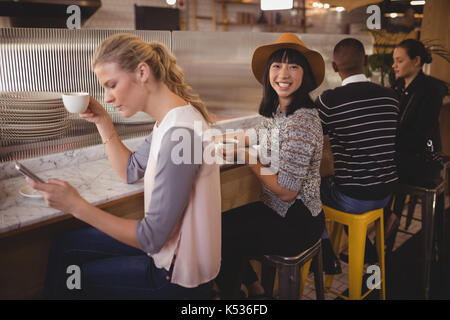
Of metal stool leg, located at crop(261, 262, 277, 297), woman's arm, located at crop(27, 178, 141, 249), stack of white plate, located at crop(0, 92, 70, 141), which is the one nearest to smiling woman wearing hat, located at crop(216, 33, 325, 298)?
metal stool leg, located at crop(261, 262, 277, 297)

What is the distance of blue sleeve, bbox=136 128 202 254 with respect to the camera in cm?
115

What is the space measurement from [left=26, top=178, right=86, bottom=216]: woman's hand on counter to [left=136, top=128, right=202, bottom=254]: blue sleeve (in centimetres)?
20

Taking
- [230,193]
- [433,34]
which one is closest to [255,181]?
[230,193]

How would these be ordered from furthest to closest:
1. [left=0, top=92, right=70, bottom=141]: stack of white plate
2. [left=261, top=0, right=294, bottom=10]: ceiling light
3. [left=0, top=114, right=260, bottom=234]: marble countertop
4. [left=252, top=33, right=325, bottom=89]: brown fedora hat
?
[left=261, top=0, right=294, bottom=10]: ceiling light < [left=252, top=33, right=325, bottom=89]: brown fedora hat < [left=0, top=92, right=70, bottom=141]: stack of white plate < [left=0, top=114, right=260, bottom=234]: marble countertop

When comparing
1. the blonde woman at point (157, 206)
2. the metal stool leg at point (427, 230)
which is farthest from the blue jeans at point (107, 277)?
the metal stool leg at point (427, 230)

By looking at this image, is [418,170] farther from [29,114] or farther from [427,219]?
[29,114]

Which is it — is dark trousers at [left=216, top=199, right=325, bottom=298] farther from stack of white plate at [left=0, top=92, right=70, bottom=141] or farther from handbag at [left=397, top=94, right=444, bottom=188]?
handbag at [left=397, top=94, right=444, bottom=188]

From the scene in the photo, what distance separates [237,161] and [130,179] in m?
0.52

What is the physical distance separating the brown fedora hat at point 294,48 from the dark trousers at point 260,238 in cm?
73

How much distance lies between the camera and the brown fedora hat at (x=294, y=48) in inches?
74.6

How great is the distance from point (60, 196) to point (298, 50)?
51.5 inches

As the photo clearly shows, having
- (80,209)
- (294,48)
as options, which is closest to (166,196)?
(80,209)

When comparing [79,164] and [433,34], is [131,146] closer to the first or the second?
[79,164]

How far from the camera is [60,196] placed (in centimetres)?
115
